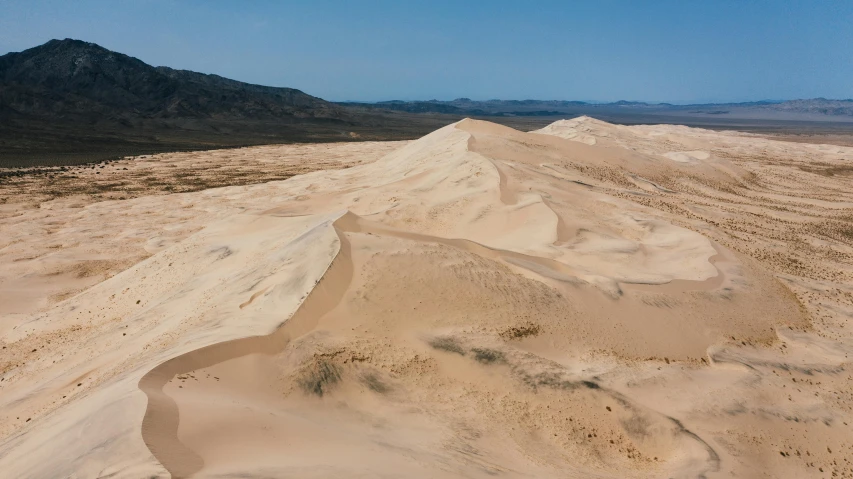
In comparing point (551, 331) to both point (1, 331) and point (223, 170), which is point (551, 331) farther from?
point (223, 170)

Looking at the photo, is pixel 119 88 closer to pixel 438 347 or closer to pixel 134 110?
pixel 134 110

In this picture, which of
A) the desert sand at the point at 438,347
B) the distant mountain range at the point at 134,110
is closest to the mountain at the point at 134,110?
the distant mountain range at the point at 134,110

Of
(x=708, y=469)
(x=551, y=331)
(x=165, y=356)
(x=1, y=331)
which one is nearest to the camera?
(x=708, y=469)

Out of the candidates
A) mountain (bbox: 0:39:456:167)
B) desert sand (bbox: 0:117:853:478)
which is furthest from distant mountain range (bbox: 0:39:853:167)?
desert sand (bbox: 0:117:853:478)

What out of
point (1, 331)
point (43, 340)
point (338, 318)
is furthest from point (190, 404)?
point (1, 331)

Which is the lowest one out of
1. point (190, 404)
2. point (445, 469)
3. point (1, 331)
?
point (1, 331)

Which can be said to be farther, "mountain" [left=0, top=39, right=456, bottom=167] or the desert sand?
"mountain" [left=0, top=39, right=456, bottom=167]

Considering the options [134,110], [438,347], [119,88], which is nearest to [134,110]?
[134,110]

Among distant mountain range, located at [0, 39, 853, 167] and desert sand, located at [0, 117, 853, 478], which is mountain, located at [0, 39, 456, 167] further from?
desert sand, located at [0, 117, 853, 478]

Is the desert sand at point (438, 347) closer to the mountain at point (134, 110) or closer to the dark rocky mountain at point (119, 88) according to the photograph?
the mountain at point (134, 110)
